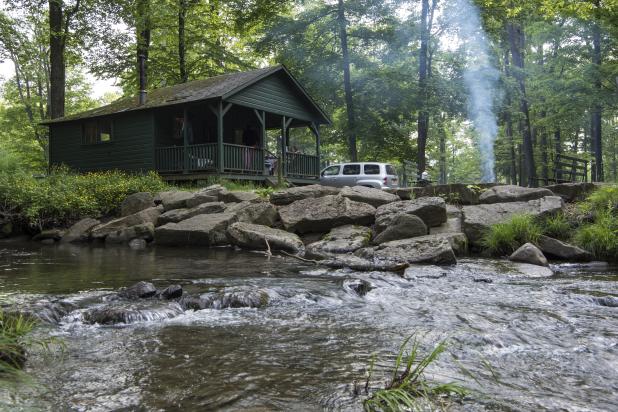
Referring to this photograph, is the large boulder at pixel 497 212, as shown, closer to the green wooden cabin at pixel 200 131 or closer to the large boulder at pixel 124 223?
the large boulder at pixel 124 223

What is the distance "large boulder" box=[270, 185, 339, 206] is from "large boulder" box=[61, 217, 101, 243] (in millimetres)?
5144

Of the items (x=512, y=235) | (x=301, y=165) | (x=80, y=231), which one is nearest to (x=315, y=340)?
(x=512, y=235)

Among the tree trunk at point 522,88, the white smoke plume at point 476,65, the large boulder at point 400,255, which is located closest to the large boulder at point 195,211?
the large boulder at point 400,255

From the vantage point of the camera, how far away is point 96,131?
22797mm

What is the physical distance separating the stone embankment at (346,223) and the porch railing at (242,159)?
5059mm

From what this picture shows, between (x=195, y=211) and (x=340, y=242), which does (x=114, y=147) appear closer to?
(x=195, y=211)

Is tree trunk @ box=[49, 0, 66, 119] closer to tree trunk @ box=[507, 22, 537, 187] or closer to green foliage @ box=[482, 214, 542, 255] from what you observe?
green foliage @ box=[482, 214, 542, 255]

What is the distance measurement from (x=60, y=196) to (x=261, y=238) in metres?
7.09

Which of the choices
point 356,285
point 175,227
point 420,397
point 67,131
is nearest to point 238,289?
point 356,285

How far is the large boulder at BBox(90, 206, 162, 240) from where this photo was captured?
13047 mm

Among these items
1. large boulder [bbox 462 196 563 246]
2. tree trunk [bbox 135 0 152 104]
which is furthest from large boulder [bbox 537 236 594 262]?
tree trunk [bbox 135 0 152 104]

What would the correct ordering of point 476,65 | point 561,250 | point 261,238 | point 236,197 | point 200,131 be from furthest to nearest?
point 476,65
point 200,131
point 236,197
point 261,238
point 561,250

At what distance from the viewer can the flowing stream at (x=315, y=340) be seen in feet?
9.12

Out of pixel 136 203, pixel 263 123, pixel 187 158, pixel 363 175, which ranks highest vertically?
pixel 263 123
